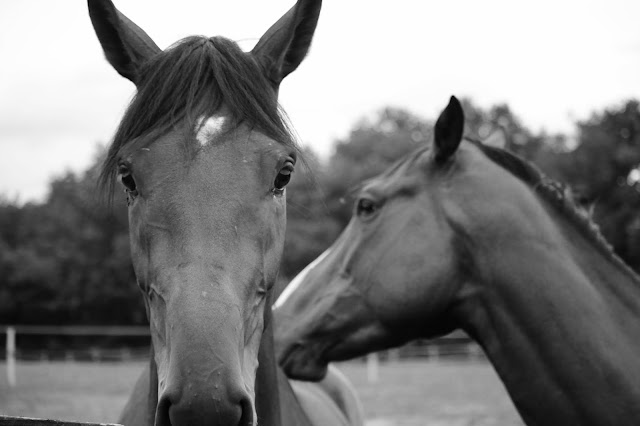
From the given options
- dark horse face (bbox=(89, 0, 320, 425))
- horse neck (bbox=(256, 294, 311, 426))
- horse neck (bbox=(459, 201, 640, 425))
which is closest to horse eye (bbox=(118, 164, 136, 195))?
dark horse face (bbox=(89, 0, 320, 425))

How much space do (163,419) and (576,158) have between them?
1389 inches

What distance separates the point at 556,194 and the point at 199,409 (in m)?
2.65

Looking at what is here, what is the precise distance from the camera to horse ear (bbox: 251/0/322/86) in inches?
106

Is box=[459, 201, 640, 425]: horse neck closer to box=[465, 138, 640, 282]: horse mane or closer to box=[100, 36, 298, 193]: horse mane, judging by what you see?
box=[465, 138, 640, 282]: horse mane

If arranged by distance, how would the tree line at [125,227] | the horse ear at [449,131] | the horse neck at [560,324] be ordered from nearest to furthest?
1. the horse neck at [560,324]
2. the horse ear at [449,131]
3. the tree line at [125,227]

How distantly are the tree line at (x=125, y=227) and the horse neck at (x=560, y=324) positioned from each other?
70.8 feet

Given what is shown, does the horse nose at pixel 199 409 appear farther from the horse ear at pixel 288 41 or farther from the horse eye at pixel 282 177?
the horse ear at pixel 288 41

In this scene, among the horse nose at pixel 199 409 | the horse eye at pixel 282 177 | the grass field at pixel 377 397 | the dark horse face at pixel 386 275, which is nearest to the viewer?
the horse nose at pixel 199 409

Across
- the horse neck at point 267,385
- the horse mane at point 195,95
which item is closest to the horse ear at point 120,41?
the horse mane at point 195,95

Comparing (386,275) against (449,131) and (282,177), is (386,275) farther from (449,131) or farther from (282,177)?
(282,177)

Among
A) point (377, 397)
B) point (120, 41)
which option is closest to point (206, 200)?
point (120, 41)

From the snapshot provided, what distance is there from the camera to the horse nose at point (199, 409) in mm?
1722

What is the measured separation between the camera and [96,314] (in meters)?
37.2

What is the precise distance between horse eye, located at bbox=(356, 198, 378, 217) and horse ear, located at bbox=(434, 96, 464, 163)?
1.53 feet
